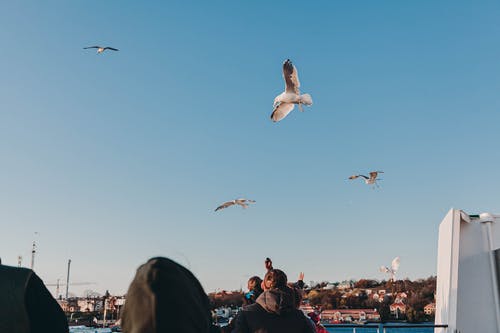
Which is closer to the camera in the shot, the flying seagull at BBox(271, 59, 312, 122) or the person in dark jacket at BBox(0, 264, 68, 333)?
the person in dark jacket at BBox(0, 264, 68, 333)

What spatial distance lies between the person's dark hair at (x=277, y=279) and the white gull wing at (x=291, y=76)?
9669mm

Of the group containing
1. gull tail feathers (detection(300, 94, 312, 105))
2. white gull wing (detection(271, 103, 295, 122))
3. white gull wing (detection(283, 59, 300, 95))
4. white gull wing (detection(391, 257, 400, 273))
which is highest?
white gull wing (detection(283, 59, 300, 95))

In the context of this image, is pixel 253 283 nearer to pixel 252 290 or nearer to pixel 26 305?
pixel 252 290

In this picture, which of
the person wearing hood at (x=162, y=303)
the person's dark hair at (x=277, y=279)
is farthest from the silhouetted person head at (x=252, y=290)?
the person wearing hood at (x=162, y=303)

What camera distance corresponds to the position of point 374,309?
94.0 ft

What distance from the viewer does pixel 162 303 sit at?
970 mm

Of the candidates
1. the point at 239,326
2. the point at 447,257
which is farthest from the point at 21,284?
the point at 447,257

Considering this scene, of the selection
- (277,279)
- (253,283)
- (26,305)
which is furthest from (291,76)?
(26,305)

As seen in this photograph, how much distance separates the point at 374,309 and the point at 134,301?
29.9 meters

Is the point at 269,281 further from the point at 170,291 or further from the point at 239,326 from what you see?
the point at 170,291

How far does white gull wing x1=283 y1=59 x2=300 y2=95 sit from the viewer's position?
1262 cm

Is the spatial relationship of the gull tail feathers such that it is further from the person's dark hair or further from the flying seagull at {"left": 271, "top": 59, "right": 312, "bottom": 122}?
the person's dark hair

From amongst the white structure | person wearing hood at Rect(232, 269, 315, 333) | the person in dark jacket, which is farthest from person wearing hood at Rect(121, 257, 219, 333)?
the white structure

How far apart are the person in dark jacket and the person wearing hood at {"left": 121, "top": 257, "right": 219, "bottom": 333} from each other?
1.14ft
